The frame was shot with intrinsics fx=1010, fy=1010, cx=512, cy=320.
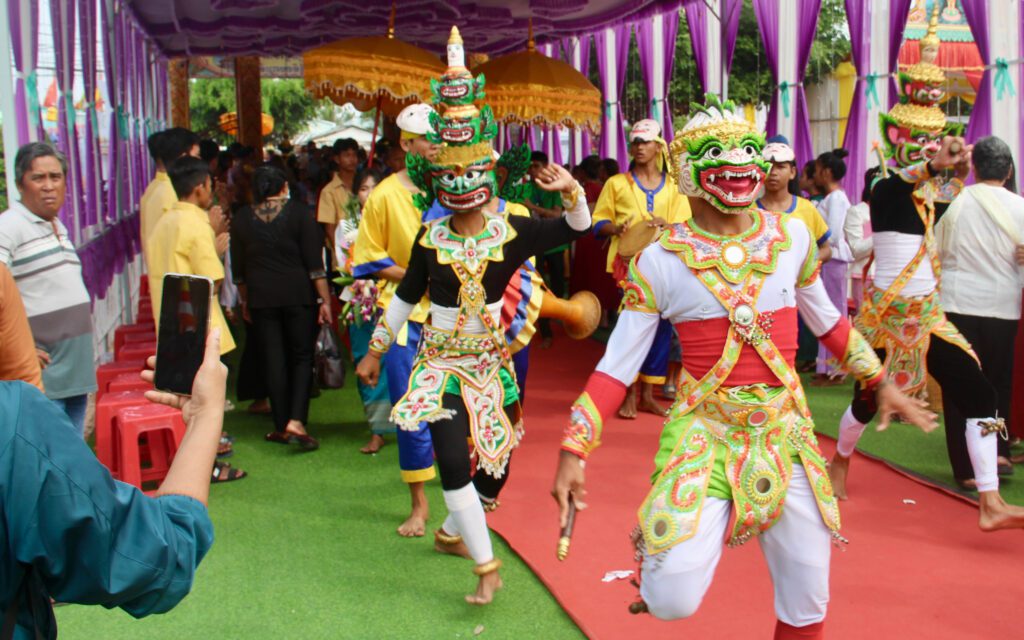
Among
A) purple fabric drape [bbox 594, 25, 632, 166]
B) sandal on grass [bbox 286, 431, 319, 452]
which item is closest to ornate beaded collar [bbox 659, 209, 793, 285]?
sandal on grass [bbox 286, 431, 319, 452]

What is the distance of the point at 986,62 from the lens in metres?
8.08

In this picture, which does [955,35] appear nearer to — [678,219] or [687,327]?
[678,219]

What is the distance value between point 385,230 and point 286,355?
1.57m

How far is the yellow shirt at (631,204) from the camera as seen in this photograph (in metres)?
7.03

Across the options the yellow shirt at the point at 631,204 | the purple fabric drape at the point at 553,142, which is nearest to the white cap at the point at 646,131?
the yellow shirt at the point at 631,204

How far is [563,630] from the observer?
3795 millimetres

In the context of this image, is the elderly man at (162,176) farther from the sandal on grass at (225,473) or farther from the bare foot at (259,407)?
the sandal on grass at (225,473)

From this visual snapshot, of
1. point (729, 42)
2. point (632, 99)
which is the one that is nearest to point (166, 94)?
point (632, 99)

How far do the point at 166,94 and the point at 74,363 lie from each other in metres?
15.1

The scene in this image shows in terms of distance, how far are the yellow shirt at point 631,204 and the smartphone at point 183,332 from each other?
5.28 metres

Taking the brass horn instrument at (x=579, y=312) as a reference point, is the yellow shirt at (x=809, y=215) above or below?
above

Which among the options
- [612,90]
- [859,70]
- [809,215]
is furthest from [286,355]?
[612,90]

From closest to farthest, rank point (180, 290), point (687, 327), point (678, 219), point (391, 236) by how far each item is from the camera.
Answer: point (180, 290) < point (687, 327) < point (391, 236) < point (678, 219)

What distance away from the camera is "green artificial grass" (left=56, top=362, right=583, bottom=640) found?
12.7ft
